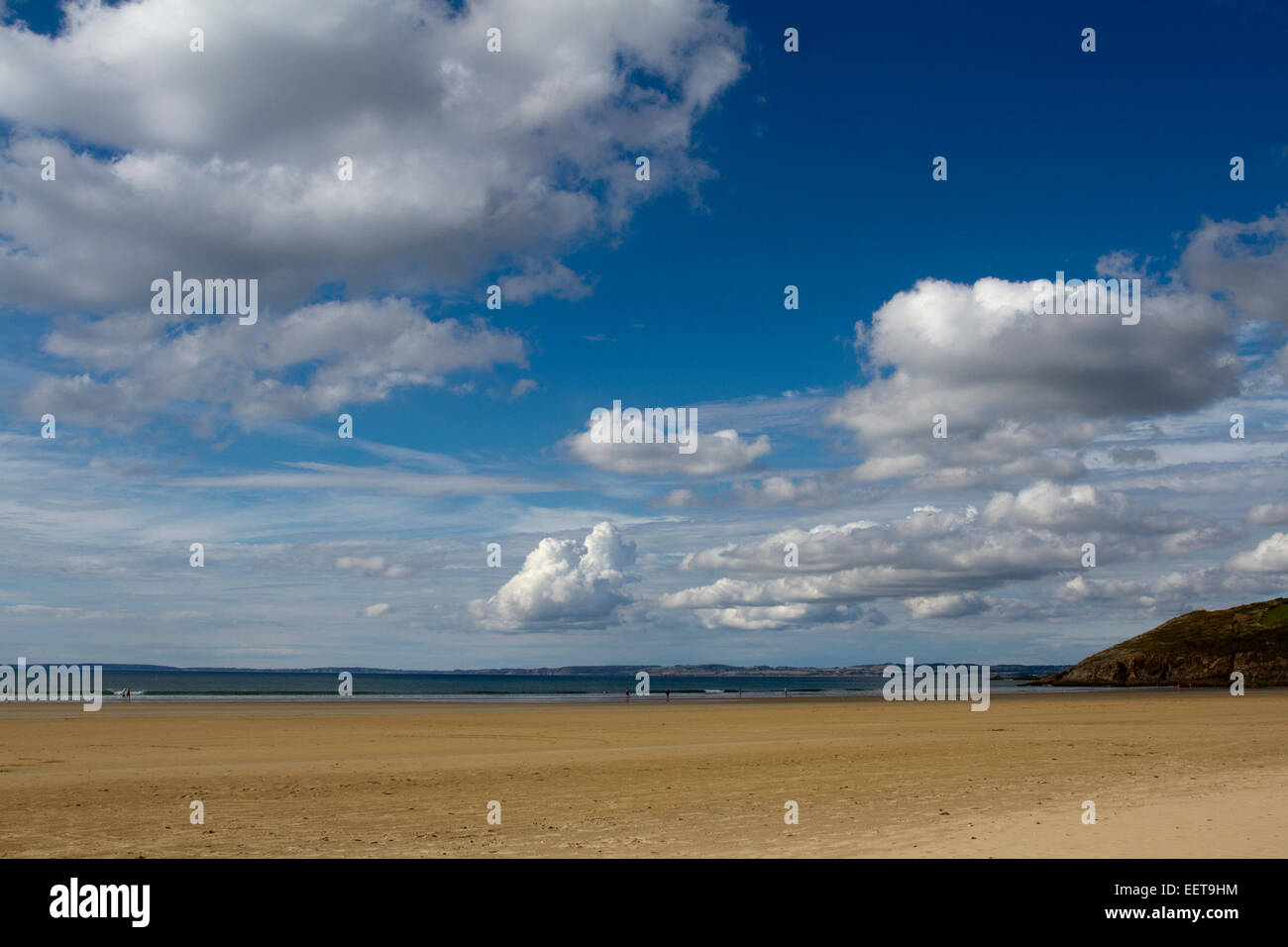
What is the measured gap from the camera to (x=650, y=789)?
20.6 m

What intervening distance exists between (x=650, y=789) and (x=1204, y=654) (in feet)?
390

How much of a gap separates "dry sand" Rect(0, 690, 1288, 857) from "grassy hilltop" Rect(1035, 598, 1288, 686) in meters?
80.2

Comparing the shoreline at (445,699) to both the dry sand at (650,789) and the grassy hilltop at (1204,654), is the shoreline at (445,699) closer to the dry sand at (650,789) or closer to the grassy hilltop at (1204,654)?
the grassy hilltop at (1204,654)

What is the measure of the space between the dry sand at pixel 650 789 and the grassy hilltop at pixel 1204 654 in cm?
8015

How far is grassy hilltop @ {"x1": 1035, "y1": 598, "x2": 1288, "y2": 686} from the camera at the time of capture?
360ft

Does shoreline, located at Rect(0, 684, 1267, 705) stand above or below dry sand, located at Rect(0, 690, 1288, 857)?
below

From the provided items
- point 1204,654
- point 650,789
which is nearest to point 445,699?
point 650,789

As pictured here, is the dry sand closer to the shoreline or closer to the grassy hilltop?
the shoreline

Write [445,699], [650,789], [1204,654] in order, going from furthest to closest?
[1204,654], [445,699], [650,789]

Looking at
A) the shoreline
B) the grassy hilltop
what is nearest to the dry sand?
the shoreline

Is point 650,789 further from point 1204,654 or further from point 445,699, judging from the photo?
point 1204,654
